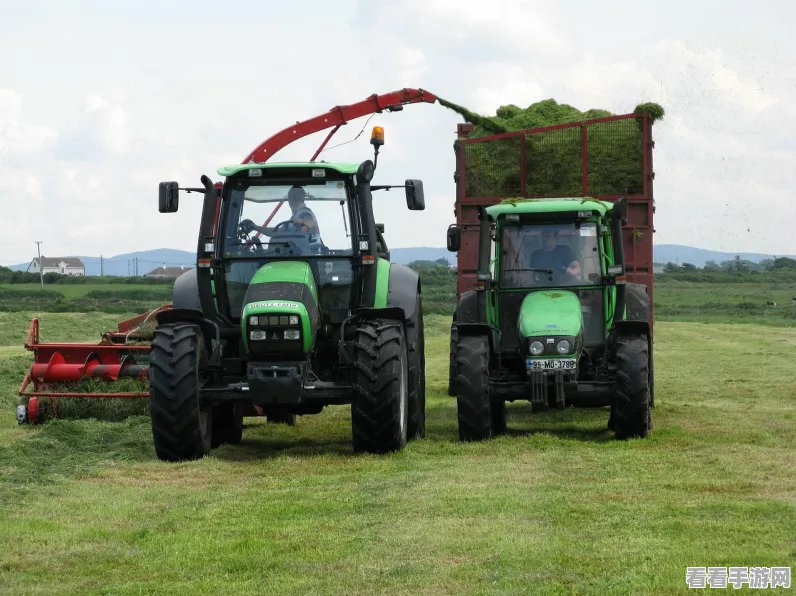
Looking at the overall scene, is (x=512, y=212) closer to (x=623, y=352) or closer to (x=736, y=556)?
(x=623, y=352)

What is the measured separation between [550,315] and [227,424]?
3.29 metres

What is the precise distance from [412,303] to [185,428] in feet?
8.46

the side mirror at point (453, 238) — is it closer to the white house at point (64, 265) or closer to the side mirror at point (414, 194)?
the side mirror at point (414, 194)

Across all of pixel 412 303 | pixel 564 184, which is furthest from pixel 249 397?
pixel 564 184

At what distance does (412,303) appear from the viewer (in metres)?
12.2

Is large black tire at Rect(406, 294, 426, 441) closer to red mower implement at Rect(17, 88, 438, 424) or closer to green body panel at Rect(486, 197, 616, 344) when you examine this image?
green body panel at Rect(486, 197, 616, 344)

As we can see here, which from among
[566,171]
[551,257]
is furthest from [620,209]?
[566,171]

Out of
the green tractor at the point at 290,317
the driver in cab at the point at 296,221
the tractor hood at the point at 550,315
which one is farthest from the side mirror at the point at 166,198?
the tractor hood at the point at 550,315

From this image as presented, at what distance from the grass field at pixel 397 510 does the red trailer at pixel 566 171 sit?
2.86m

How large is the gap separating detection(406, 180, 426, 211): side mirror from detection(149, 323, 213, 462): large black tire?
7.50 ft

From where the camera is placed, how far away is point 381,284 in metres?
12.0

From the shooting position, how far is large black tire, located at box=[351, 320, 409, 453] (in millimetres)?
10852

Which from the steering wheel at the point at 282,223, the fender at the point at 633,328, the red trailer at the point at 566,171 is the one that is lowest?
the fender at the point at 633,328

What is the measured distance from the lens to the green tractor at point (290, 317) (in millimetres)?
10844
